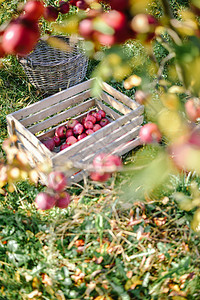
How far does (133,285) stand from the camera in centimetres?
159

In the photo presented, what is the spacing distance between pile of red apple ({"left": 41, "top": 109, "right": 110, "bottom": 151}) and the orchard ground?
49 cm

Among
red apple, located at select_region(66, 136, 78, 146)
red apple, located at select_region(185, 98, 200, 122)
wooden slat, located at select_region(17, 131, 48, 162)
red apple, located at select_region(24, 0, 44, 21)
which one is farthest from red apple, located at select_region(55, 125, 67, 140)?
red apple, located at select_region(24, 0, 44, 21)

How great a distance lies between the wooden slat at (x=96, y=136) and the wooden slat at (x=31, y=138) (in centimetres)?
10

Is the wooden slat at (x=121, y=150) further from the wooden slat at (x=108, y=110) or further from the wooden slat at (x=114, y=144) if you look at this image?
the wooden slat at (x=108, y=110)

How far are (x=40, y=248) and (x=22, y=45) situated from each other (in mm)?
1404

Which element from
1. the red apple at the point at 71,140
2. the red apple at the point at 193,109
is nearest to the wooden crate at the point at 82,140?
the red apple at the point at 71,140

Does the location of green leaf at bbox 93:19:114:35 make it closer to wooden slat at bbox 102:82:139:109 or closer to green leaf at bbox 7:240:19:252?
green leaf at bbox 7:240:19:252

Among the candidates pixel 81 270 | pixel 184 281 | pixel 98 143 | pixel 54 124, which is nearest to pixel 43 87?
pixel 54 124

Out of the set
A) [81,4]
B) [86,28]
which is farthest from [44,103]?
[86,28]

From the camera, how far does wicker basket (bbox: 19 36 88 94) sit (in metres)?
2.74

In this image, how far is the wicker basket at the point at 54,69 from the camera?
274 cm

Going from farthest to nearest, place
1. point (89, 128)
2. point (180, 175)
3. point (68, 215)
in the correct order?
point (89, 128) < point (180, 175) < point (68, 215)

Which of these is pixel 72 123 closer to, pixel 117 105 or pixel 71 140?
pixel 71 140

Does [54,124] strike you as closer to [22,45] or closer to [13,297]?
[13,297]
